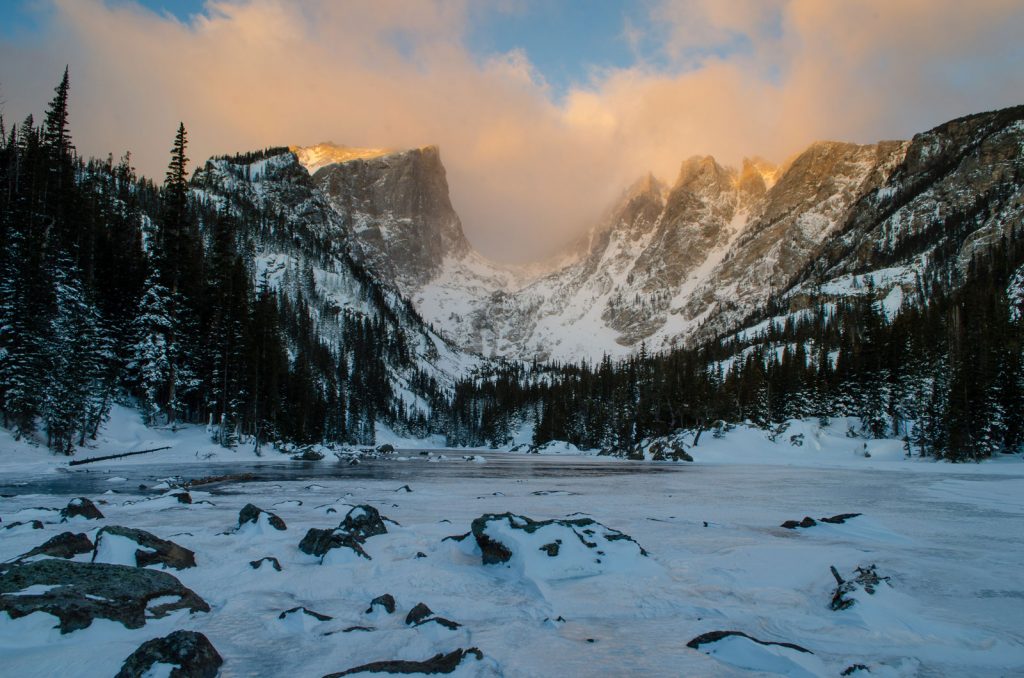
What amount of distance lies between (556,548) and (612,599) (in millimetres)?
2165

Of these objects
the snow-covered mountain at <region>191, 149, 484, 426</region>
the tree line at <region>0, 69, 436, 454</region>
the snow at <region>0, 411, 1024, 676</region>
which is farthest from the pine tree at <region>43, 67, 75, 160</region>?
the snow-covered mountain at <region>191, 149, 484, 426</region>

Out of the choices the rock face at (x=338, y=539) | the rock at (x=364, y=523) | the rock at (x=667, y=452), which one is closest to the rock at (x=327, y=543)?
the rock face at (x=338, y=539)

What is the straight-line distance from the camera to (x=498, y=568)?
10.6m

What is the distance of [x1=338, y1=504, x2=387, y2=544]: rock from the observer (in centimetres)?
1309

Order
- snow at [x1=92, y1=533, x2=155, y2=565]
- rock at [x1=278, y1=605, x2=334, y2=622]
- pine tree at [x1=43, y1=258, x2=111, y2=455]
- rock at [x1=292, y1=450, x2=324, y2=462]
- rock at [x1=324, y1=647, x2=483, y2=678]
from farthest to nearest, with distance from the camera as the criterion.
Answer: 1. rock at [x1=292, y1=450, x2=324, y2=462]
2. pine tree at [x1=43, y1=258, x2=111, y2=455]
3. snow at [x1=92, y1=533, x2=155, y2=565]
4. rock at [x1=278, y1=605, x2=334, y2=622]
5. rock at [x1=324, y1=647, x2=483, y2=678]

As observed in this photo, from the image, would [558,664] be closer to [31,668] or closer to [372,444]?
[31,668]

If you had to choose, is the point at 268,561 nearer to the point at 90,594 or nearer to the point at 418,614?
the point at 90,594

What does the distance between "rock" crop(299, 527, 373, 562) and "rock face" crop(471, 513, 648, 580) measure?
257 cm

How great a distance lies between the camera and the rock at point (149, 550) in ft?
31.4

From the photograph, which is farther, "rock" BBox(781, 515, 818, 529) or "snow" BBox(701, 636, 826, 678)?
"rock" BBox(781, 515, 818, 529)

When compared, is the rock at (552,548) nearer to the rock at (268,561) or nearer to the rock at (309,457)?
the rock at (268,561)

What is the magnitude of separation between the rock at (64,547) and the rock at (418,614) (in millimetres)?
7357

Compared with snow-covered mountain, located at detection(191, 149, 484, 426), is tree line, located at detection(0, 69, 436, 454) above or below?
below

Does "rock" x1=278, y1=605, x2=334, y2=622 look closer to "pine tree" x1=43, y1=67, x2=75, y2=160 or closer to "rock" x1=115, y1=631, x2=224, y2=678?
"rock" x1=115, y1=631, x2=224, y2=678
